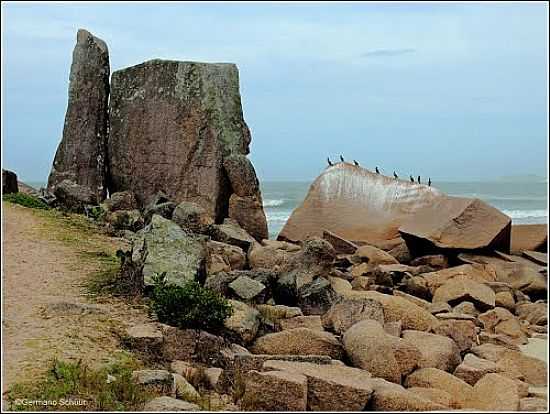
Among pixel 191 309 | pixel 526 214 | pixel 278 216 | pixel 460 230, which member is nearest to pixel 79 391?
pixel 191 309

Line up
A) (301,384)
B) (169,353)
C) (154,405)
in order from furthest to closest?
(169,353)
(301,384)
(154,405)

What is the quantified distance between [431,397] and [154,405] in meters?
2.67

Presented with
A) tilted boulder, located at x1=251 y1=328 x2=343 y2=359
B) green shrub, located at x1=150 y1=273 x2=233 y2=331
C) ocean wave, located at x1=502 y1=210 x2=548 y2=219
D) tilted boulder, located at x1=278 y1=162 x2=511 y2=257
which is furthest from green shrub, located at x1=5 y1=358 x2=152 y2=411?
ocean wave, located at x1=502 y1=210 x2=548 y2=219

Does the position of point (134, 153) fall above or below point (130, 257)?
above

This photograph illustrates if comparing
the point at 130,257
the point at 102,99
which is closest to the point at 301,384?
the point at 130,257

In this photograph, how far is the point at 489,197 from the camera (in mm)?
52281

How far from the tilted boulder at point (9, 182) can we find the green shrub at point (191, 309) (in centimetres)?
1166

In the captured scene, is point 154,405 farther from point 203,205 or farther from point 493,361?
point 203,205

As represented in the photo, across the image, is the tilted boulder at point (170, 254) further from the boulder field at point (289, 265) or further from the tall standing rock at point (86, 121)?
the tall standing rock at point (86, 121)

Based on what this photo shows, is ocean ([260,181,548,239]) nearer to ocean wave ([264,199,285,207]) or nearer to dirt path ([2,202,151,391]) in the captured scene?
ocean wave ([264,199,285,207])

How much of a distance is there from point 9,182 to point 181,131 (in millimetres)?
4952

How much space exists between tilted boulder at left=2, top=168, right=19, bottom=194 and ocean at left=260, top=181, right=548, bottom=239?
12.6 meters

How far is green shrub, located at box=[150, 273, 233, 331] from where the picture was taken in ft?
28.3

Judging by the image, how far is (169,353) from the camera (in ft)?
26.5
